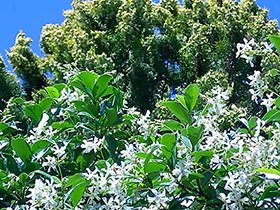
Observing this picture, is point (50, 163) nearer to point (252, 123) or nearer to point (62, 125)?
point (62, 125)

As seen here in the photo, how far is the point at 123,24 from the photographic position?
9.56 meters

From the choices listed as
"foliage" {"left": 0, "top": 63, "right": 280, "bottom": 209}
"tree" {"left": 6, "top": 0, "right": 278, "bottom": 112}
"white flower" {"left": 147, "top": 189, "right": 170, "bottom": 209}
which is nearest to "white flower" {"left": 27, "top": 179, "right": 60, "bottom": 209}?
"foliage" {"left": 0, "top": 63, "right": 280, "bottom": 209}

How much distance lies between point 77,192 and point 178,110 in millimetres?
310

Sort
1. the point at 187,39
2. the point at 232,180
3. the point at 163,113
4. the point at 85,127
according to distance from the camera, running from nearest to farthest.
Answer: the point at 232,180 → the point at 85,127 → the point at 163,113 → the point at 187,39

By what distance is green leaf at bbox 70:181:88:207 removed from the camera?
56.3 inches

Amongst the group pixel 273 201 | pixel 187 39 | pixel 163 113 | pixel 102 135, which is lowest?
pixel 273 201

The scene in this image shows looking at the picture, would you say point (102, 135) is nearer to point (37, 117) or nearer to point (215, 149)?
point (37, 117)

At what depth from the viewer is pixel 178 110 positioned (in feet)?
5.08

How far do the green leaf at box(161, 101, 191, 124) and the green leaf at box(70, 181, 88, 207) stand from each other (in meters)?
0.27

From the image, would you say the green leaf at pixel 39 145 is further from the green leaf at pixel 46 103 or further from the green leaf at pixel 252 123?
the green leaf at pixel 252 123

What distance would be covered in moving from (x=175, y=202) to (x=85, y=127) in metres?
0.40

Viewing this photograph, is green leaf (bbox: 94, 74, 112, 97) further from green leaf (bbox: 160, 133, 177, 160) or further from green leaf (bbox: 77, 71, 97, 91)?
green leaf (bbox: 160, 133, 177, 160)

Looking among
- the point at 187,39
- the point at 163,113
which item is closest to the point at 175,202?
the point at 163,113

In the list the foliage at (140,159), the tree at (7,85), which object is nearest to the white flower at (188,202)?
the foliage at (140,159)
